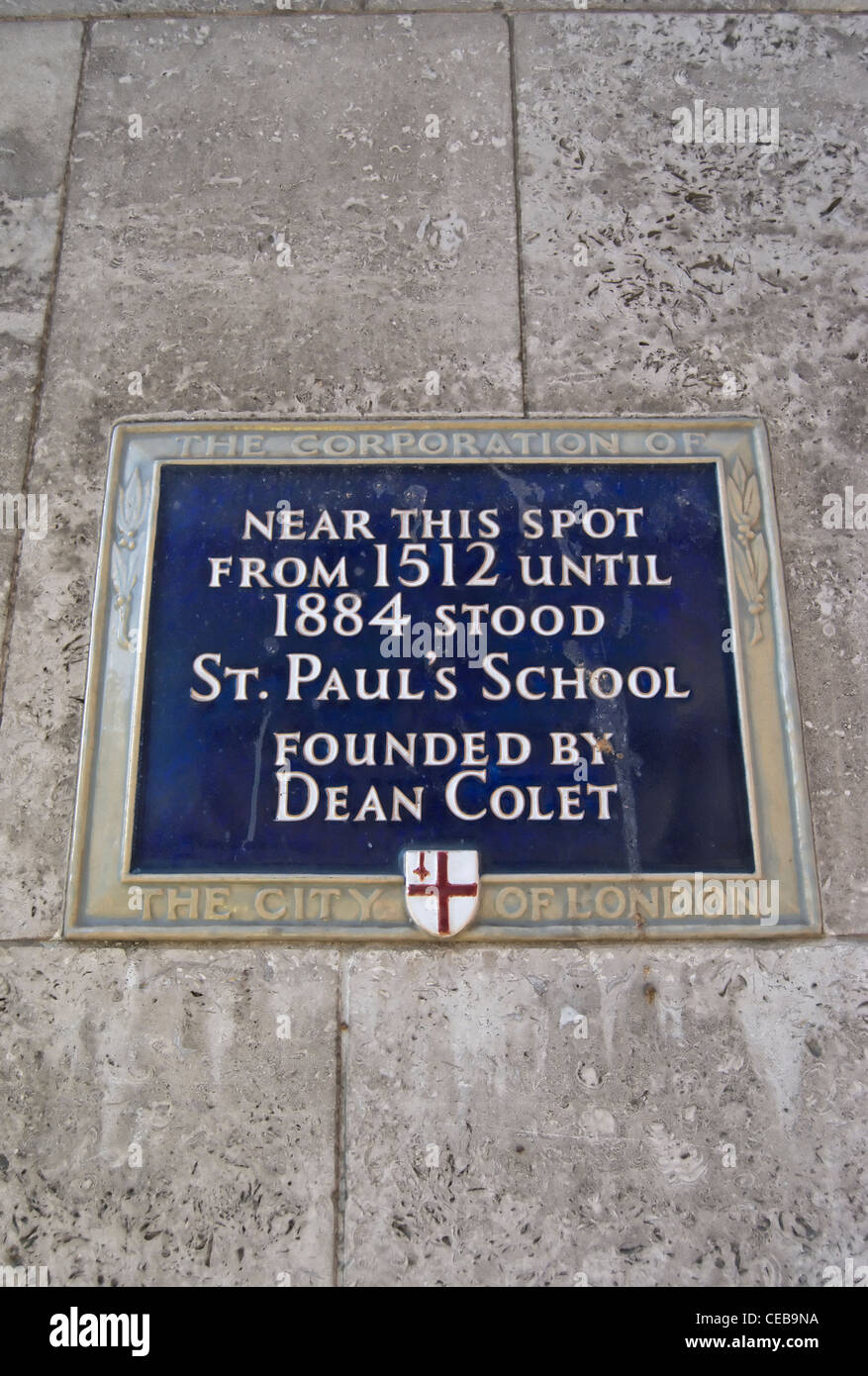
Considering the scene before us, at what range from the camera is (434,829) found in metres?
2.71

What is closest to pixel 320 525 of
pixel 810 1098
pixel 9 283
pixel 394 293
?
pixel 394 293

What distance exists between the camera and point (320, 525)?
2988mm

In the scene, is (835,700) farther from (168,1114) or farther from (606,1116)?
(168,1114)

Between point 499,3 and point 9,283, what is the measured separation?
1.83m

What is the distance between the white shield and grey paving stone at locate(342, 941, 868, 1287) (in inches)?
3.5

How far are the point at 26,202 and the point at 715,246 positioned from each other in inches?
85.3

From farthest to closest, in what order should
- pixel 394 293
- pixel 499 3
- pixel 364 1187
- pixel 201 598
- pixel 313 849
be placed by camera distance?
pixel 499 3, pixel 394 293, pixel 201 598, pixel 313 849, pixel 364 1187

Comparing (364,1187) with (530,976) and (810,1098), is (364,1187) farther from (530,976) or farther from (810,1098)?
(810,1098)

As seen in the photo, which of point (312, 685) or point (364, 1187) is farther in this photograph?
point (312, 685)

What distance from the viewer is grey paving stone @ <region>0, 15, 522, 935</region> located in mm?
3127

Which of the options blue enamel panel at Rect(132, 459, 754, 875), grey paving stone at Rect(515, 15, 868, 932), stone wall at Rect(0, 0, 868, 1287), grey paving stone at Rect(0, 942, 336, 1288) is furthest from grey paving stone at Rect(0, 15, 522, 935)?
grey paving stone at Rect(0, 942, 336, 1288)

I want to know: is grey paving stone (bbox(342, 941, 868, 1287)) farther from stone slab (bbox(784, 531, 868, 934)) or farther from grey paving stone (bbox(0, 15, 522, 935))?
grey paving stone (bbox(0, 15, 522, 935))

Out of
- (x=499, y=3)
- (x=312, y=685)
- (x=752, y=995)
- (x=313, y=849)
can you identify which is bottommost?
(x=752, y=995)

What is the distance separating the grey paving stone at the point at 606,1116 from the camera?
2.46 metres
